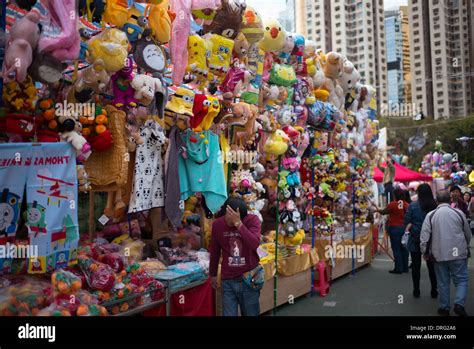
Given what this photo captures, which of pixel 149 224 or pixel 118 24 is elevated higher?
pixel 118 24

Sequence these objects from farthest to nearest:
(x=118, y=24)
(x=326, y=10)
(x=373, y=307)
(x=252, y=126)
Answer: (x=326, y=10) < (x=373, y=307) < (x=252, y=126) < (x=118, y=24)

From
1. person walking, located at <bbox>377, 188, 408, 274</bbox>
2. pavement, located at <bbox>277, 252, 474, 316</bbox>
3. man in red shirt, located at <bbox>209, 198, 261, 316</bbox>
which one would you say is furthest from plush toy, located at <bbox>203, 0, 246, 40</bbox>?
person walking, located at <bbox>377, 188, 408, 274</bbox>

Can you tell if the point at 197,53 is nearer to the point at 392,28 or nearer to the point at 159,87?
the point at 159,87

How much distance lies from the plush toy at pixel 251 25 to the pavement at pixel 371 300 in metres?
4.00

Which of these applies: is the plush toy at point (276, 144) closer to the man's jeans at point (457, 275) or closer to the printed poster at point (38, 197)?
the man's jeans at point (457, 275)

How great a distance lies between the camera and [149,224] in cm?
578

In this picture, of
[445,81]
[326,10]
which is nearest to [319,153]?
[326,10]

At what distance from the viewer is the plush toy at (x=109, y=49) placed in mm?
4000

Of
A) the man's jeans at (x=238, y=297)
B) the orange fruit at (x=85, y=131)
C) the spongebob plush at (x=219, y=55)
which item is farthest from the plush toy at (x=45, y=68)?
the spongebob plush at (x=219, y=55)

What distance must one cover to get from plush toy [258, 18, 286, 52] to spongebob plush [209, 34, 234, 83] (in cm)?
140

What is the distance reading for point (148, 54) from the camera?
15.3 ft

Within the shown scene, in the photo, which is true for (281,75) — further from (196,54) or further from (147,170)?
(147,170)

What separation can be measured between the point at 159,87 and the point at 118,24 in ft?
2.32
